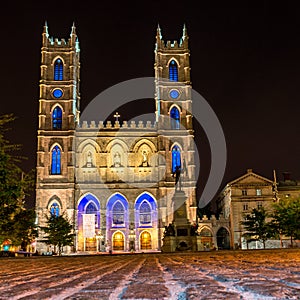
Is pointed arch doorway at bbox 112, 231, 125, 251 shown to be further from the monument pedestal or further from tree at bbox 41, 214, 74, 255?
the monument pedestal

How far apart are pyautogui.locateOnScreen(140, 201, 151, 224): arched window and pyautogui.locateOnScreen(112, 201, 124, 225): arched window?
2.26m

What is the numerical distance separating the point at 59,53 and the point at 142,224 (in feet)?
75.3

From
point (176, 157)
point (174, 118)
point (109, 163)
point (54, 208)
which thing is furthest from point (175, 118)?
point (54, 208)

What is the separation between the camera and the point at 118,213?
162 ft

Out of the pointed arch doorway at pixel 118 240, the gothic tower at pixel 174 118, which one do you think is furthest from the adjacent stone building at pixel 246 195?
the pointed arch doorway at pixel 118 240

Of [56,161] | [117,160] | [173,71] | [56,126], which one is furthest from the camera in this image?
[173,71]

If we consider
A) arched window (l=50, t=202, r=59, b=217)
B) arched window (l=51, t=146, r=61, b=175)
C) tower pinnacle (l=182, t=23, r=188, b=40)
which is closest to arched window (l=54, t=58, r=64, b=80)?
arched window (l=51, t=146, r=61, b=175)

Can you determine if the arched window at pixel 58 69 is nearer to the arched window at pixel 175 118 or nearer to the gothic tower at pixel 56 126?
the gothic tower at pixel 56 126

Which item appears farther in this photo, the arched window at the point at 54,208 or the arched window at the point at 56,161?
the arched window at the point at 56,161

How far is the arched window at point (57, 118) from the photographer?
164 ft

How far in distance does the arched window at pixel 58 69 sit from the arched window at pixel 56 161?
8.97 meters

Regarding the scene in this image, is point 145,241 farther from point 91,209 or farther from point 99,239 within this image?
point 91,209

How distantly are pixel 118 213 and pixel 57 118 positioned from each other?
13.1 metres

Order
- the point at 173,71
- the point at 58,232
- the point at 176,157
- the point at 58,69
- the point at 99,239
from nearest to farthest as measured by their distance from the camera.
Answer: the point at 58,232 → the point at 99,239 → the point at 176,157 → the point at 58,69 → the point at 173,71
